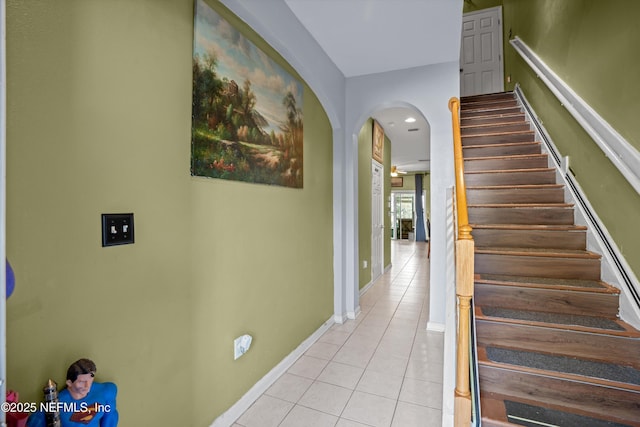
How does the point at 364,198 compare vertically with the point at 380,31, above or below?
below

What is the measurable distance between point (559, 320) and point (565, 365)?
0.97 feet

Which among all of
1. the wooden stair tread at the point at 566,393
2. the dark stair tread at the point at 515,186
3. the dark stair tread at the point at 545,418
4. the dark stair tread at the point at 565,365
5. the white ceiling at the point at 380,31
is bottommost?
the dark stair tread at the point at 545,418

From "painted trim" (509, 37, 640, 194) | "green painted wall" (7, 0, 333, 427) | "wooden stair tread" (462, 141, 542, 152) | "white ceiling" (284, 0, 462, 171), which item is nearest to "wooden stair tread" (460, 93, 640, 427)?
"wooden stair tread" (462, 141, 542, 152)

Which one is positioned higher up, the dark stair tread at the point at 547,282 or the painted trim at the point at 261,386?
the dark stair tread at the point at 547,282

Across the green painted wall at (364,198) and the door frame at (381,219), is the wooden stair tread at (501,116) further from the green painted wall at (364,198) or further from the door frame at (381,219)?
the door frame at (381,219)

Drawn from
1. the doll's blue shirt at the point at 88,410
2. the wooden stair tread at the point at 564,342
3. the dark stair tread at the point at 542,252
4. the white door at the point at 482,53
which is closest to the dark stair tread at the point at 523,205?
the dark stair tread at the point at 542,252

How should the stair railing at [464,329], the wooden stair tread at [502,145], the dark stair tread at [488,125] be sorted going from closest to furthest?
the stair railing at [464,329], the wooden stair tread at [502,145], the dark stair tread at [488,125]

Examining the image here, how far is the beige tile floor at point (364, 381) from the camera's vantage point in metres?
1.96

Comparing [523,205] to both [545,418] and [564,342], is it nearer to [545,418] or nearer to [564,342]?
[564,342]

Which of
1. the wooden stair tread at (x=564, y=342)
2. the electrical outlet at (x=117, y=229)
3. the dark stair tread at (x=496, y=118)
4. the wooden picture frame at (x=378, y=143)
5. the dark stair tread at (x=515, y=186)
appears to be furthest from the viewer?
the wooden picture frame at (x=378, y=143)

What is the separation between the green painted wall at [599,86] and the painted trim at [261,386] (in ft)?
8.08

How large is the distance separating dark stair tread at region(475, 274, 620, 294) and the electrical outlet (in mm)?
2164

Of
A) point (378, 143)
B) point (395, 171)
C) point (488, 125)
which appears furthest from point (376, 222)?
point (395, 171)

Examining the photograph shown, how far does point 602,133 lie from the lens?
215cm
